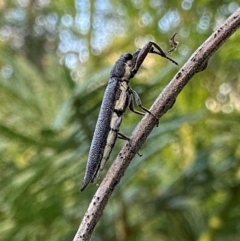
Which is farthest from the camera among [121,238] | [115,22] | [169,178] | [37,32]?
[37,32]

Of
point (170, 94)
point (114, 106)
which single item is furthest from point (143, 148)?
point (170, 94)

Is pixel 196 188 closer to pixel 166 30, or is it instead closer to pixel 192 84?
pixel 192 84

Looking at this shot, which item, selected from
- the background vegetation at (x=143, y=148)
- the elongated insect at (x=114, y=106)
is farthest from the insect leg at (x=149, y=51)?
the background vegetation at (x=143, y=148)

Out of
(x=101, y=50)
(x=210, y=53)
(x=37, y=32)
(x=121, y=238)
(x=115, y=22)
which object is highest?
(x=37, y=32)

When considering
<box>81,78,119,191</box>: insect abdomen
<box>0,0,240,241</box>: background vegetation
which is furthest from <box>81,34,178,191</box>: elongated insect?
<box>0,0,240,241</box>: background vegetation

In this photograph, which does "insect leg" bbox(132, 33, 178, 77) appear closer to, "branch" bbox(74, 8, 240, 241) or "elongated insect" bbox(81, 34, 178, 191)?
"elongated insect" bbox(81, 34, 178, 191)

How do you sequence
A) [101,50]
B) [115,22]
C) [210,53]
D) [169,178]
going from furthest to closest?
[115,22] → [101,50] → [169,178] → [210,53]

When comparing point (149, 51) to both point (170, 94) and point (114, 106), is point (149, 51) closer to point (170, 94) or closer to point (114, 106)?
point (114, 106)

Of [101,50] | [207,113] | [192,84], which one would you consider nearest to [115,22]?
[101,50]
